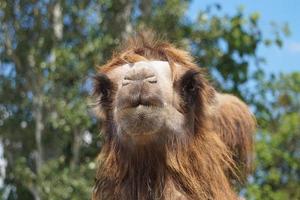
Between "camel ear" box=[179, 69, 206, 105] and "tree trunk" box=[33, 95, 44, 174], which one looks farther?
"tree trunk" box=[33, 95, 44, 174]

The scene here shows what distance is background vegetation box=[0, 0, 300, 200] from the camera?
17.4 m

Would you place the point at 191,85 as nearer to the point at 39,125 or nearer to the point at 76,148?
the point at 76,148

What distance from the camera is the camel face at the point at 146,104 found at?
4.46 m

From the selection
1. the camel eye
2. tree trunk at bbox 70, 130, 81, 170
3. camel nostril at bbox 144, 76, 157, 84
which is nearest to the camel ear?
camel nostril at bbox 144, 76, 157, 84

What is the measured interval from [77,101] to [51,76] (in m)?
1.30

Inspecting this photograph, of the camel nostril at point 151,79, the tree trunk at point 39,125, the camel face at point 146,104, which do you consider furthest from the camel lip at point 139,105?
the tree trunk at point 39,125

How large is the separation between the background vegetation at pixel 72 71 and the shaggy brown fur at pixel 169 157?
37.0 feet

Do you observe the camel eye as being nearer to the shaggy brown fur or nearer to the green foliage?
the shaggy brown fur

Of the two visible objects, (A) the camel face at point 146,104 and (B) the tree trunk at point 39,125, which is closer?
(A) the camel face at point 146,104

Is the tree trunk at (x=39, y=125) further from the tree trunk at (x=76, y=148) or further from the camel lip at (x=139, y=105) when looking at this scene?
the camel lip at (x=139, y=105)

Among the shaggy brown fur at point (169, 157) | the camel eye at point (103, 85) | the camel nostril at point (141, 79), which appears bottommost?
the shaggy brown fur at point (169, 157)

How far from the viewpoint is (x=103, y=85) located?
4.83 metres

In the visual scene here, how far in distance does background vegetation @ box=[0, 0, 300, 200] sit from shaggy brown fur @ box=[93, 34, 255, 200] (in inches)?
444

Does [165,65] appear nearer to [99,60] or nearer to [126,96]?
[126,96]
